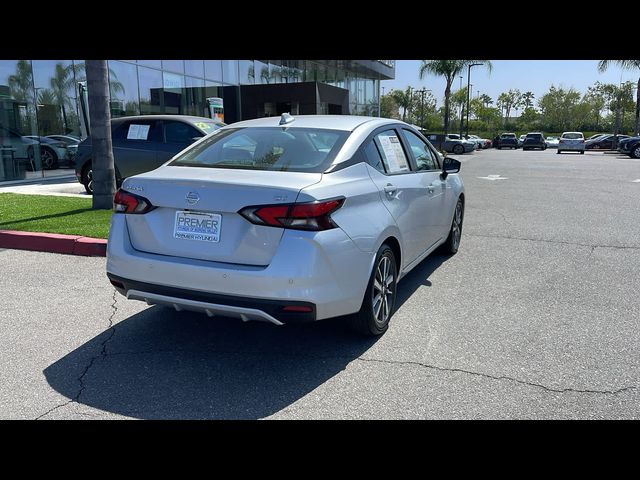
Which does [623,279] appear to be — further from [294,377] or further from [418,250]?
[294,377]

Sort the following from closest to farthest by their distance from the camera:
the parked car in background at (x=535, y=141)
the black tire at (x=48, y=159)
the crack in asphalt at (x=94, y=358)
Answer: the crack in asphalt at (x=94, y=358) < the black tire at (x=48, y=159) < the parked car in background at (x=535, y=141)

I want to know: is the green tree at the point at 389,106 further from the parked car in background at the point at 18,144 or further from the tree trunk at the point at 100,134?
the tree trunk at the point at 100,134

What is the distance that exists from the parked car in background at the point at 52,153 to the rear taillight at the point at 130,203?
44.3 feet

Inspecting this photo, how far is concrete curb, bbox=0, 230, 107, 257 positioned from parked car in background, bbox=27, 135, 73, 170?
973 cm

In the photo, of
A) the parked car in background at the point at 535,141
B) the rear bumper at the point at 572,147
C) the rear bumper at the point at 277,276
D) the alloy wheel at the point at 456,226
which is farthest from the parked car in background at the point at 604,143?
the rear bumper at the point at 277,276

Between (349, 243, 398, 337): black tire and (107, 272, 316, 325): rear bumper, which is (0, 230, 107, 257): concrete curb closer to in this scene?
(107, 272, 316, 325): rear bumper

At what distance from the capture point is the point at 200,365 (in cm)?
364

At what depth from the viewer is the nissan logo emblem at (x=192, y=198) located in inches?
134

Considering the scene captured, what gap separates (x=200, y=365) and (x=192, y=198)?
115 centimetres

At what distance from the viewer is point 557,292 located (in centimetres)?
521

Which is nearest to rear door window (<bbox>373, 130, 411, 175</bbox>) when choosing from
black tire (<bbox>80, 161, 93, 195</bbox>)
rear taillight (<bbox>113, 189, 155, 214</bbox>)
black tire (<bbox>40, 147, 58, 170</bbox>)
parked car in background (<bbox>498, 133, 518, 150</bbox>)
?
rear taillight (<bbox>113, 189, 155, 214</bbox>)

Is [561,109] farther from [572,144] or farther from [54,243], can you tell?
[54,243]

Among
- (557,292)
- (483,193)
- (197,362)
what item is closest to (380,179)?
(197,362)
